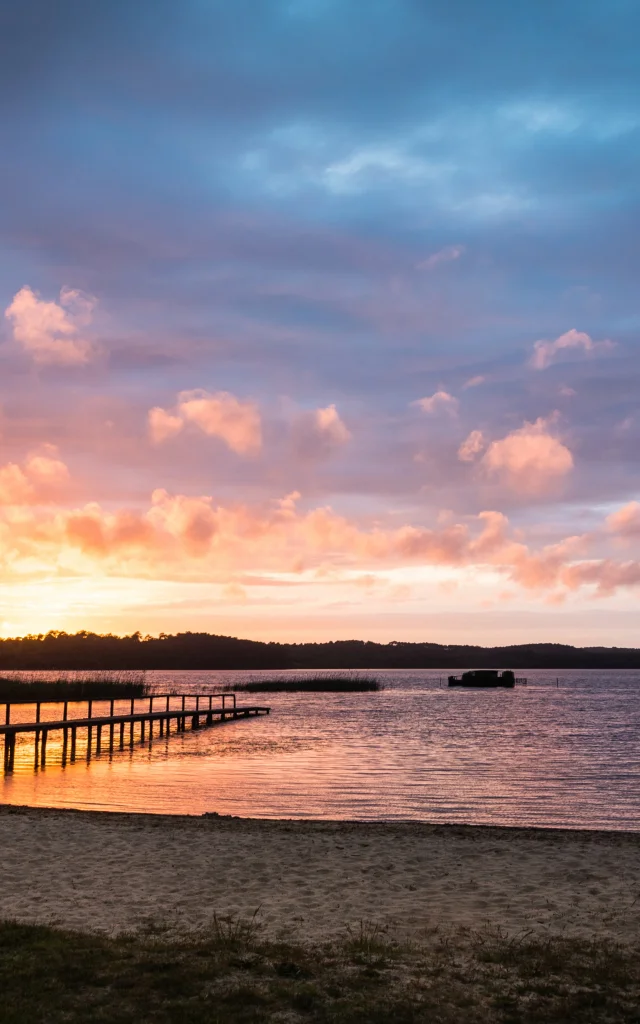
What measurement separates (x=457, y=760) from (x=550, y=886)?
87.2 ft

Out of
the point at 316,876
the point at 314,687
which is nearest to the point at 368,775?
the point at 316,876

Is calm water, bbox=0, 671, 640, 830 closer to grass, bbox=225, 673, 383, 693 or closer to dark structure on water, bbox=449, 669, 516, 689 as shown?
grass, bbox=225, 673, 383, 693

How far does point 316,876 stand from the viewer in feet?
44.7

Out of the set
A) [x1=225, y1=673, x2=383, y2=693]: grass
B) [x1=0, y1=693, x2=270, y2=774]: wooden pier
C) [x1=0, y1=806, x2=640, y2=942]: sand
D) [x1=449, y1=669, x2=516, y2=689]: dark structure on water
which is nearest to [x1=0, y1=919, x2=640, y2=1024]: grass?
[x1=0, y1=806, x2=640, y2=942]: sand

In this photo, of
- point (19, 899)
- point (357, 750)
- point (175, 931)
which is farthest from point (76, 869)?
point (357, 750)

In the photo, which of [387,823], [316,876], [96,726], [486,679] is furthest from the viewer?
[486,679]

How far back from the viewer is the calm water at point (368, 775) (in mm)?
24625

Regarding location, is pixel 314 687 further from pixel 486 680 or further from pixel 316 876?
pixel 316 876

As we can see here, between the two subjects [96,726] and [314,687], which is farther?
[314,687]

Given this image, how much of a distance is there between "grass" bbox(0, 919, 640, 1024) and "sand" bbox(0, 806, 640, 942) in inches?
29.3

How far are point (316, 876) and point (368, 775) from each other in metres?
19.6

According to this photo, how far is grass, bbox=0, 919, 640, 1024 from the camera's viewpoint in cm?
741

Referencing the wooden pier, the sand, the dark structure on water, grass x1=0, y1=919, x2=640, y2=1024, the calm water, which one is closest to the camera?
grass x1=0, y1=919, x2=640, y2=1024

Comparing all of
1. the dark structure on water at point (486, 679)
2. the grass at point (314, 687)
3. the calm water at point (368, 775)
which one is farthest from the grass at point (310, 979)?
the dark structure on water at point (486, 679)
